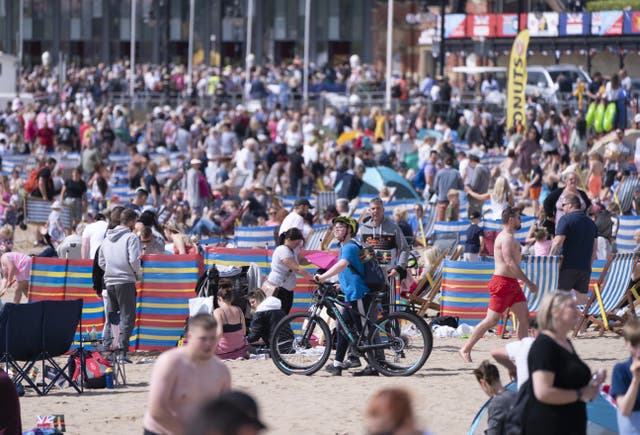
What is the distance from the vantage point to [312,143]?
Result: 98.0 ft

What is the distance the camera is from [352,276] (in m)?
11.6

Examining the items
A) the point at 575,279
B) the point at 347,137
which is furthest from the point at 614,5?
the point at 575,279

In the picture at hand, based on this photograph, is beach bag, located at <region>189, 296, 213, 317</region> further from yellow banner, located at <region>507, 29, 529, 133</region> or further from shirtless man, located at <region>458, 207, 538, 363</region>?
yellow banner, located at <region>507, 29, 529, 133</region>

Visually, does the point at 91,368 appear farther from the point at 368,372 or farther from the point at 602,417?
the point at 602,417

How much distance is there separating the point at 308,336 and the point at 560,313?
5080 millimetres

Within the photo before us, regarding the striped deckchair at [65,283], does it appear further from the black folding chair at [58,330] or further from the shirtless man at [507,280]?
the shirtless man at [507,280]

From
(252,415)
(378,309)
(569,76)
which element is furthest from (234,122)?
(252,415)

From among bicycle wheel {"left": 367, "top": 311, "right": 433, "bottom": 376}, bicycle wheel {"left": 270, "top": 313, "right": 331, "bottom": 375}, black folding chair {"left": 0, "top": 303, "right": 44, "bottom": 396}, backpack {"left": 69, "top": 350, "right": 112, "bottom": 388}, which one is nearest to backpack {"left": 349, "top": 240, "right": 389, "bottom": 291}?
bicycle wheel {"left": 367, "top": 311, "right": 433, "bottom": 376}

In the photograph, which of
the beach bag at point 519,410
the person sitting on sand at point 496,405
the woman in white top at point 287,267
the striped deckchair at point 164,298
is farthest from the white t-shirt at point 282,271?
Result: the beach bag at point 519,410

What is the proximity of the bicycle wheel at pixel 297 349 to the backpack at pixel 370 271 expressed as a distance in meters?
0.50

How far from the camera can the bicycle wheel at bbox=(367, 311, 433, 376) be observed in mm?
11469

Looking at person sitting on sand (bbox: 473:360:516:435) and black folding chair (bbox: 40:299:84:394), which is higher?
person sitting on sand (bbox: 473:360:516:435)

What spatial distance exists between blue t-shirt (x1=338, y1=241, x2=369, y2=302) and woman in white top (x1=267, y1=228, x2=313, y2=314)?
81 cm

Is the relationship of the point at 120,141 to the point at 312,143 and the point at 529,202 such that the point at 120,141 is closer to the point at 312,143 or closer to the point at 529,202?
the point at 312,143
